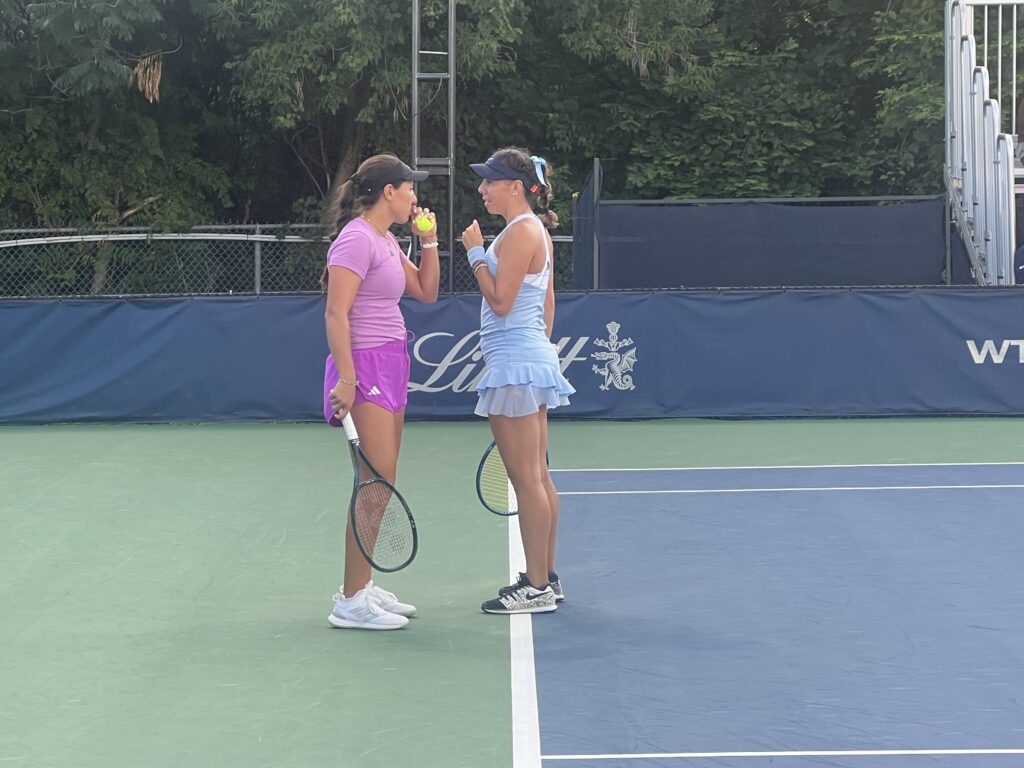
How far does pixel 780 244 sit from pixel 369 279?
11282mm

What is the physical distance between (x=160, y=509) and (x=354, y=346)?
12.2 ft

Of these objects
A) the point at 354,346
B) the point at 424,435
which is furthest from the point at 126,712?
the point at 424,435

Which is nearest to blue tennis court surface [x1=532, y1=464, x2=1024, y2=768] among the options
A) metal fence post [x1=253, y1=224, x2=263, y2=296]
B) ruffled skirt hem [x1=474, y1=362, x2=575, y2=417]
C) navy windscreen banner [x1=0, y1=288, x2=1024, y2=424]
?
ruffled skirt hem [x1=474, y1=362, x2=575, y2=417]

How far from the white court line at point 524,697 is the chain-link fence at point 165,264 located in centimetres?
1434

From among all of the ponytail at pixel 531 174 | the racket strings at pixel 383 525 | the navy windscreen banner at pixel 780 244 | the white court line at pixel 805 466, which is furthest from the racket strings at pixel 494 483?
the navy windscreen banner at pixel 780 244

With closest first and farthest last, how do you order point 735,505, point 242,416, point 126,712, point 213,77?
point 126,712 → point 735,505 → point 242,416 → point 213,77

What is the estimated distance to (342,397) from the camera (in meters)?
5.89

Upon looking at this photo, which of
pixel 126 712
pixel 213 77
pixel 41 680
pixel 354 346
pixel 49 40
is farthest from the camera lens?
pixel 213 77

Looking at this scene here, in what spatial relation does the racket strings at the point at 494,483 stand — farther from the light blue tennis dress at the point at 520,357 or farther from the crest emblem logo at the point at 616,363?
the crest emblem logo at the point at 616,363

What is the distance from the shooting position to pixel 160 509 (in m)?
9.30

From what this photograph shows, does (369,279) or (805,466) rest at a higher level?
(369,279)

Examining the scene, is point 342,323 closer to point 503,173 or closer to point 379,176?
point 379,176

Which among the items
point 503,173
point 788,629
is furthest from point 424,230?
point 788,629

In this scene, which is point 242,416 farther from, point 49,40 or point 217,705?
point 49,40
